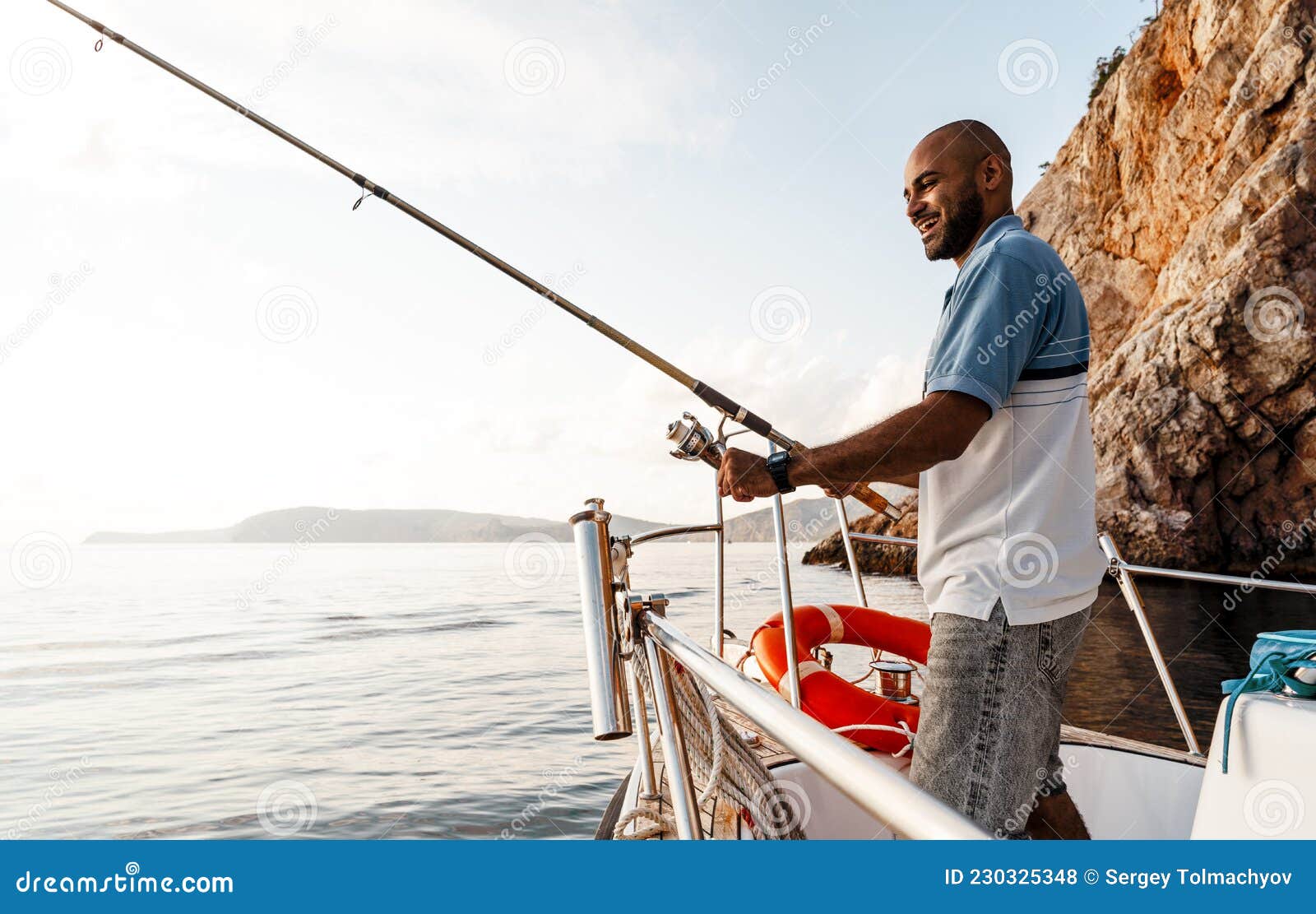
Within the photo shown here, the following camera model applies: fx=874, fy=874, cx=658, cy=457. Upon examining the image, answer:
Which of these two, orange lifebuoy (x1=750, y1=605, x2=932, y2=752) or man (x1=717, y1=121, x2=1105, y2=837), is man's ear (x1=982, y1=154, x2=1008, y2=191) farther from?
orange lifebuoy (x1=750, y1=605, x2=932, y2=752)

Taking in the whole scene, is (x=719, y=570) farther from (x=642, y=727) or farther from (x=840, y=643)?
(x=642, y=727)

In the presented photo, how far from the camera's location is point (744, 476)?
1937 millimetres

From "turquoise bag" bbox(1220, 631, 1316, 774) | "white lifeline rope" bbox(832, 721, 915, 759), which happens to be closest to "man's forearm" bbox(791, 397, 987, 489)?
"turquoise bag" bbox(1220, 631, 1316, 774)

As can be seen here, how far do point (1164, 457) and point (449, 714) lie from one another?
1902 cm

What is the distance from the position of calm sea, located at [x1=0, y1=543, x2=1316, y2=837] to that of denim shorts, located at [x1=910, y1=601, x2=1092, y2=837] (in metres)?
1.30

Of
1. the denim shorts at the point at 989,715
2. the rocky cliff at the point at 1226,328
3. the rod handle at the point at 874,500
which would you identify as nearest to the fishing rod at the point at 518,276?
the rod handle at the point at 874,500

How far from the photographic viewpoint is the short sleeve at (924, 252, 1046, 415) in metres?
1.67

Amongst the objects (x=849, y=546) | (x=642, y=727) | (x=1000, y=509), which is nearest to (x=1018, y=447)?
(x=1000, y=509)

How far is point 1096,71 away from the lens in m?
32.9

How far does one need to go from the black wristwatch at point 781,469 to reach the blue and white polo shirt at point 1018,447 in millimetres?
333
